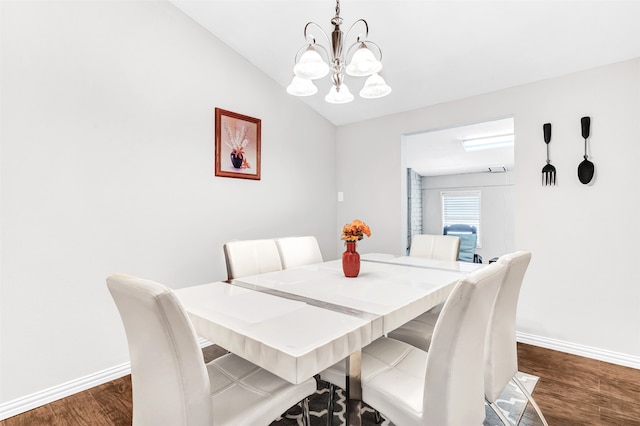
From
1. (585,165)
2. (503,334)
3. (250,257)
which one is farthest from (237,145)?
(585,165)

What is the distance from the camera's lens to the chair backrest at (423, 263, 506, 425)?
0.89 m

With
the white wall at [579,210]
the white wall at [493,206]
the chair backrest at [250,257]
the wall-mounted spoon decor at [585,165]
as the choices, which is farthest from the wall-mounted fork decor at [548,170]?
the white wall at [493,206]

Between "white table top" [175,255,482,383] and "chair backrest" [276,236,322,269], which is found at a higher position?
"chair backrest" [276,236,322,269]

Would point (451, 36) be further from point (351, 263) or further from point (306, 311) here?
point (306, 311)

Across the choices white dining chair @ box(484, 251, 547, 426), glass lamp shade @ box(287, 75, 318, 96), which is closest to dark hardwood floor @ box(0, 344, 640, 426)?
white dining chair @ box(484, 251, 547, 426)

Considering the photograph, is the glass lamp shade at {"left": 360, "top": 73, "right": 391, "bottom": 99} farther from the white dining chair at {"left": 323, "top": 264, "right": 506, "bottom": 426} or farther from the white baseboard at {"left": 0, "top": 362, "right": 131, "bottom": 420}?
the white baseboard at {"left": 0, "top": 362, "right": 131, "bottom": 420}

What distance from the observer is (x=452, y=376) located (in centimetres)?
92

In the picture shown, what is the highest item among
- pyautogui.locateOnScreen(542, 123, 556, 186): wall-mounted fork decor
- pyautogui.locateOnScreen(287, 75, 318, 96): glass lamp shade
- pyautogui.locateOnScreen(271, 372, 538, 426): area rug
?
pyautogui.locateOnScreen(287, 75, 318, 96): glass lamp shade

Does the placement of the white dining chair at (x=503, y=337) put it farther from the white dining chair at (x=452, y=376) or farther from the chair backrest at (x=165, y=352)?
the chair backrest at (x=165, y=352)

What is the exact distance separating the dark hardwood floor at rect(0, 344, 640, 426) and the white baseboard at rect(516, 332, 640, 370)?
0.17 feet

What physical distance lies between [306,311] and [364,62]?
1243 millimetres

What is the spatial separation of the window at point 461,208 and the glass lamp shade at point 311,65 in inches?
217

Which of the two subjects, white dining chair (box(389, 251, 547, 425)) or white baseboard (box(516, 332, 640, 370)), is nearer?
white dining chair (box(389, 251, 547, 425))

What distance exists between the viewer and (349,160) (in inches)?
151
